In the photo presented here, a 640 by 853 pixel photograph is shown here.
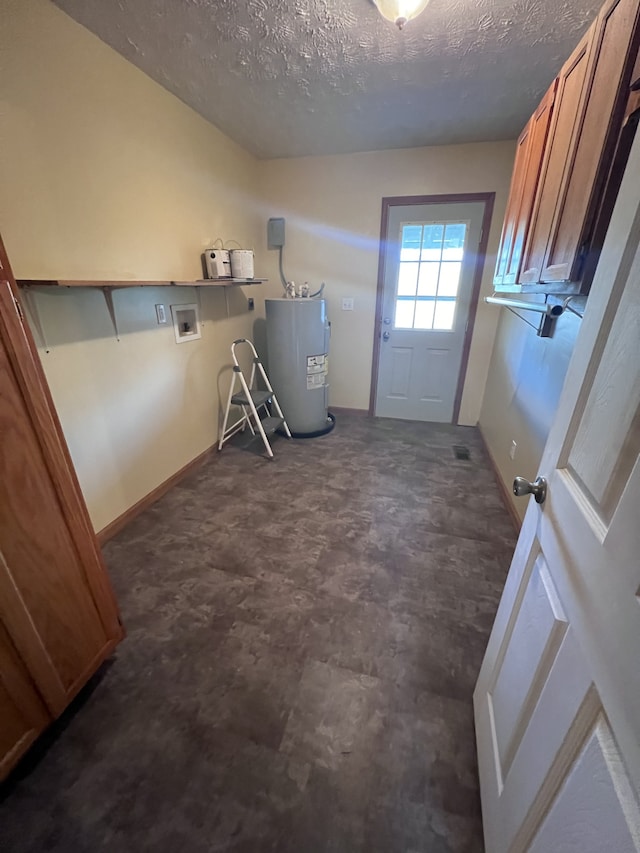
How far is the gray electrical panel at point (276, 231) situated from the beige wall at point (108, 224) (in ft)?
1.97

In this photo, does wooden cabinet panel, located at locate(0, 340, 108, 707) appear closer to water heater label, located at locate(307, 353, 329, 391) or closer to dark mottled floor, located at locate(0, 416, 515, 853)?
dark mottled floor, located at locate(0, 416, 515, 853)

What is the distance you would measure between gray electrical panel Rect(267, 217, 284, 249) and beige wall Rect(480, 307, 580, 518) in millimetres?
2206

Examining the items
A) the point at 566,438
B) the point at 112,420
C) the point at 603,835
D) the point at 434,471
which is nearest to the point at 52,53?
the point at 112,420

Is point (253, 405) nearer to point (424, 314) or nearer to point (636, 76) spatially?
point (424, 314)

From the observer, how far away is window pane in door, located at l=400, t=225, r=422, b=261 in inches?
123

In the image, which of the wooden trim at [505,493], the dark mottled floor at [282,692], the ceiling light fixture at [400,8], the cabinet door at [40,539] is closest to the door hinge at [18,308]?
the cabinet door at [40,539]

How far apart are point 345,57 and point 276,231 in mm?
1723

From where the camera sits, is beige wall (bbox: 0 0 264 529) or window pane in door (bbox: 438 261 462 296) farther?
window pane in door (bbox: 438 261 462 296)

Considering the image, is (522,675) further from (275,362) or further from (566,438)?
(275,362)

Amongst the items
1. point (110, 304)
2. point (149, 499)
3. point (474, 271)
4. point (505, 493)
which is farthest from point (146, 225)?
point (505, 493)

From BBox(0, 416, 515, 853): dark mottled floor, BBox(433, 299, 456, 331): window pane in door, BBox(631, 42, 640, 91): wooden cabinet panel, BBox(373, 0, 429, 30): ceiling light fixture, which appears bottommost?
BBox(0, 416, 515, 853): dark mottled floor

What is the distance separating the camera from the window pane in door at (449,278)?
3.12 metres

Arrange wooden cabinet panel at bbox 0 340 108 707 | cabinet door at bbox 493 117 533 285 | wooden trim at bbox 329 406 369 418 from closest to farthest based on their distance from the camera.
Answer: wooden cabinet panel at bbox 0 340 108 707 < cabinet door at bbox 493 117 533 285 < wooden trim at bbox 329 406 369 418

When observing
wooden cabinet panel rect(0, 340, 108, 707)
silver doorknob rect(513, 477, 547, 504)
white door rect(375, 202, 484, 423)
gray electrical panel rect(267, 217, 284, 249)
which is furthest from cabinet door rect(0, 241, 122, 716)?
white door rect(375, 202, 484, 423)
